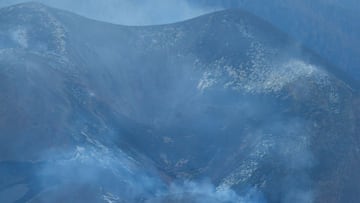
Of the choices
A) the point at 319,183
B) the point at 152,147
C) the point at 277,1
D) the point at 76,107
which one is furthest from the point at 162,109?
the point at 277,1

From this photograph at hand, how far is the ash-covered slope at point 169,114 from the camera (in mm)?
39375

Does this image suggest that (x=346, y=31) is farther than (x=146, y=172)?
Yes

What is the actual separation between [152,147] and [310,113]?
1630 centimetres

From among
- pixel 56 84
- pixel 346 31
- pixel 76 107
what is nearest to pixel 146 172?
pixel 76 107

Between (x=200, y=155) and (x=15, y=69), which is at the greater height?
(x=15, y=69)

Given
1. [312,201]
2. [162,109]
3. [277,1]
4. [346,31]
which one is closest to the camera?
[312,201]

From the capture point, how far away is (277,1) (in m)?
85.9

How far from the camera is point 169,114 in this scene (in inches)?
2103

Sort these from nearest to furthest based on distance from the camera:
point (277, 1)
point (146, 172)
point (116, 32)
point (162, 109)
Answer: point (146, 172)
point (162, 109)
point (116, 32)
point (277, 1)

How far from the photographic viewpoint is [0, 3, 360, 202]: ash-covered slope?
129 feet

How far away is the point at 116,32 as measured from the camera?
206 ft

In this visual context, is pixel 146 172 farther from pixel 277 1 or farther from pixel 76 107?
pixel 277 1

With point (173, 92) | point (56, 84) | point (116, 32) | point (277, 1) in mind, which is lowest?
point (56, 84)

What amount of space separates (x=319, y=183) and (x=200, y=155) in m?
12.2
